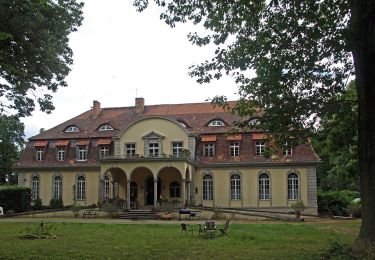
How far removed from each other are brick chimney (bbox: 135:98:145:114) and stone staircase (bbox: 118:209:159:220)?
1202 cm

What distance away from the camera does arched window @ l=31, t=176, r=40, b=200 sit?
39969 mm

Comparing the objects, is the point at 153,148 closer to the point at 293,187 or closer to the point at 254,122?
the point at 293,187

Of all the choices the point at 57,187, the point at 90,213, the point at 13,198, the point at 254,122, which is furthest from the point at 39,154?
the point at 254,122

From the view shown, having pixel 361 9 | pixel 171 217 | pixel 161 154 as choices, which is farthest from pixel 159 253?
pixel 161 154

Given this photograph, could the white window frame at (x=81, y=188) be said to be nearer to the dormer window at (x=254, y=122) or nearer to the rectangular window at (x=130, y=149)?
the rectangular window at (x=130, y=149)

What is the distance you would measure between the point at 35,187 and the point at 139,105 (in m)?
11.2

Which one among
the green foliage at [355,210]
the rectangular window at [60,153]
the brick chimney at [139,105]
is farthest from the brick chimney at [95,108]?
the green foliage at [355,210]

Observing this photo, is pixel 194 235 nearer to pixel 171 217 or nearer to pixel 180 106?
pixel 171 217

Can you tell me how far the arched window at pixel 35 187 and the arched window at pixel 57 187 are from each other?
1467 mm

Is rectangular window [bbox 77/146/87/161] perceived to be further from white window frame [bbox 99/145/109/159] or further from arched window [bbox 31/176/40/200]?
arched window [bbox 31/176/40/200]

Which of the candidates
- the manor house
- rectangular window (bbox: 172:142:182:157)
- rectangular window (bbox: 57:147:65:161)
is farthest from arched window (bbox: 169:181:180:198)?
rectangular window (bbox: 57:147:65:161)

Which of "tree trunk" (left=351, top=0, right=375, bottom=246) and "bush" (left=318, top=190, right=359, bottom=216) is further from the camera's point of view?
"bush" (left=318, top=190, right=359, bottom=216)

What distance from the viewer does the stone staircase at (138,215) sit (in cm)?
3067

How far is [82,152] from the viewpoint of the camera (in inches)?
1569
